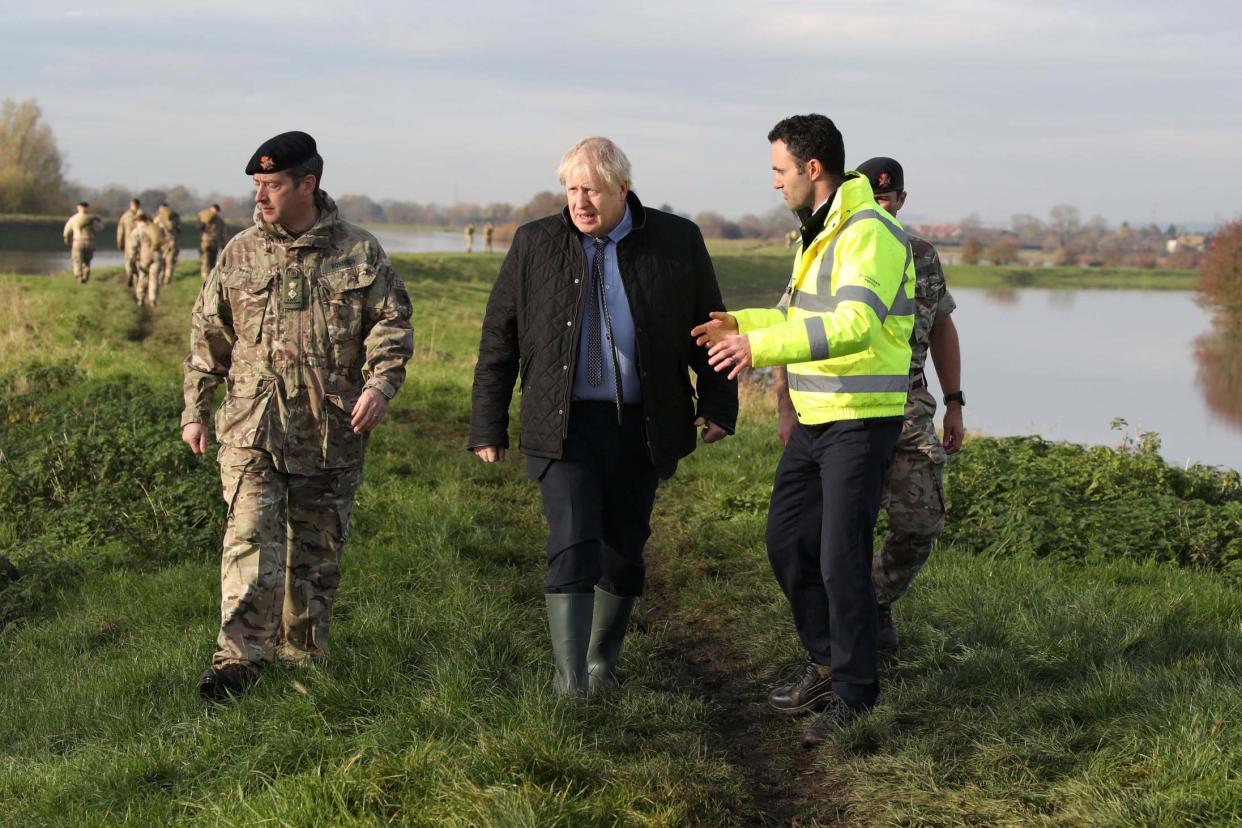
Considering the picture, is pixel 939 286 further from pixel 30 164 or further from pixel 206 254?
pixel 30 164

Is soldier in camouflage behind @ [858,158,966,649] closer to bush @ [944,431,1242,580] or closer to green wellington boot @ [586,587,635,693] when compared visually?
green wellington boot @ [586,587,635,693]

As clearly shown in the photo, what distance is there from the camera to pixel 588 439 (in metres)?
4.70

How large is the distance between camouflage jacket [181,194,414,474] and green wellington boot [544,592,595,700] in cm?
110

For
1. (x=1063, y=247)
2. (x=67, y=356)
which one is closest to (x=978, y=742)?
(x=67, y=356)

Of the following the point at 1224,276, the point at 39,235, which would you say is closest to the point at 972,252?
the point at 1224,276

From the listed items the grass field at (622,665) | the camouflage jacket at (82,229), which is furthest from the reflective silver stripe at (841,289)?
the camouflage jacket at (82,229)

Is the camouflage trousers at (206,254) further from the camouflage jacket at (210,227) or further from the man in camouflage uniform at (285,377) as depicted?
the man in camouflage uniform at (285,377)

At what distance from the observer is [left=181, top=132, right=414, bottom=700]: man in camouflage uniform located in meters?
4.84

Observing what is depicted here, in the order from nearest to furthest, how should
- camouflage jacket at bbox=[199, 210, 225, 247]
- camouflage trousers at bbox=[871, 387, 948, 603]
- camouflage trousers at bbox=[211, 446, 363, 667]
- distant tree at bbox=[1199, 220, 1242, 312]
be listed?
camouflage trousers at bbox=[211, 446, 363, 667], camouflage trousers at bbox=[871, 387, 948, 603], camouflage jacket at bbox=[199, 210, 225, 247], distant tree at bbox=[1199, 220, 1242, 312]

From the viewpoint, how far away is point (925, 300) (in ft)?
17.6

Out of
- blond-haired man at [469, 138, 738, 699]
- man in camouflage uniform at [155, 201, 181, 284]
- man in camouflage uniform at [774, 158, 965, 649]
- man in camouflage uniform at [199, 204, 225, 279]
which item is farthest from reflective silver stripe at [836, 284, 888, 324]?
man in camouflage uniform at [199, 204, 225, 279]

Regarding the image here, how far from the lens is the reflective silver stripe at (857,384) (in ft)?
14.3

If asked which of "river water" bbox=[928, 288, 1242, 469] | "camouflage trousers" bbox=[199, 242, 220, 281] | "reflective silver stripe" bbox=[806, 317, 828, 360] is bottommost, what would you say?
"river water" bbox=[928, 288, 1242, 469]

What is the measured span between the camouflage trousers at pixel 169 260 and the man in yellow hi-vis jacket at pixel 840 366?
21.7 metres
